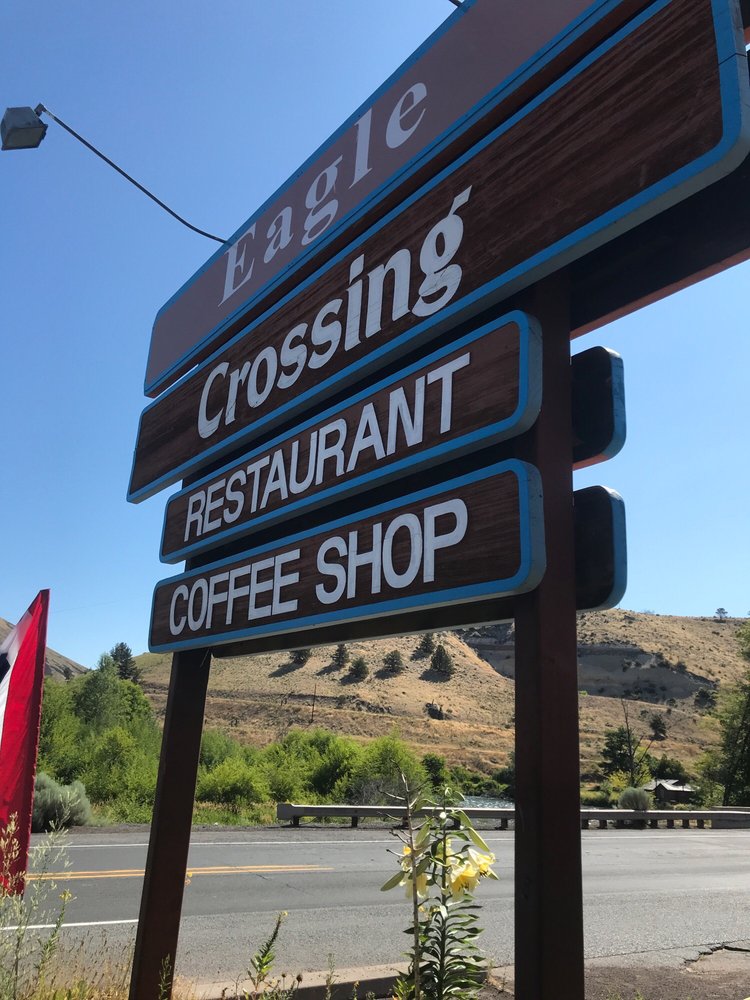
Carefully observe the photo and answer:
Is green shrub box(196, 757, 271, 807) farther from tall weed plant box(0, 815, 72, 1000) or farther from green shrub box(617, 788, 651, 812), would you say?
tall weed plant box(0, 815, 72, 1000)

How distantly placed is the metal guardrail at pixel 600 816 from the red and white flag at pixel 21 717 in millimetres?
14380

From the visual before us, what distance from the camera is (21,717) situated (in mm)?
3895

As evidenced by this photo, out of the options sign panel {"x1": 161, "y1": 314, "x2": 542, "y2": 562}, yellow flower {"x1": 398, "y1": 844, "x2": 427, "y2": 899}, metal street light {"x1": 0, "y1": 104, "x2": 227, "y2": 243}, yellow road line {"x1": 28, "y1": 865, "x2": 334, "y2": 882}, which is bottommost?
yellow road line {"x1": 28, "y1": 865, "x2": 334, "y2": 882}

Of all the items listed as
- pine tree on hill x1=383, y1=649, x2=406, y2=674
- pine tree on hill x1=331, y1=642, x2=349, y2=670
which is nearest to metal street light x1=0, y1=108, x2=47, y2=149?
pine tree on hill x1=331, y1=642, x2=349, y2=670

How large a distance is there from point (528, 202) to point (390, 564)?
123 centimetres

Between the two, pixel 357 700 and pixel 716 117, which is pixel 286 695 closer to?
pixel 357 700

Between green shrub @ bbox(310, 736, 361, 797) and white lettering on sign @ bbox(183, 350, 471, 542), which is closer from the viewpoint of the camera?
white lettering on sign @ bbox(183, 350, 471, 542)

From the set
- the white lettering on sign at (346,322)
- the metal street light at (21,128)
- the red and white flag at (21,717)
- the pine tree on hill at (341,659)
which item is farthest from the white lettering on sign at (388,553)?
the pine tree on hill at (341,659)

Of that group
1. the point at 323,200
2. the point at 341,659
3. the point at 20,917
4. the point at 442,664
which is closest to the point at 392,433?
the point at 323,200

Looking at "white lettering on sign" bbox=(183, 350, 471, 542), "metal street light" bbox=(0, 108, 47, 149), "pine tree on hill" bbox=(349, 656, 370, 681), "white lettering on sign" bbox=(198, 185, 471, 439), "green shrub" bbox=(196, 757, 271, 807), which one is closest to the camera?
"white lettering on sign" bbox=(183, 350, 471, 542)

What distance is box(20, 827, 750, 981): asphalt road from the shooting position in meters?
6.55

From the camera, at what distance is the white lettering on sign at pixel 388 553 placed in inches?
91.7

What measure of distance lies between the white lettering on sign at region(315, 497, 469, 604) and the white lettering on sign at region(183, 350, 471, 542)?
0.28 metres

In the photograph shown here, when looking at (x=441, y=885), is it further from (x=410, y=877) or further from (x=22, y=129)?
(x=22, y=129)
